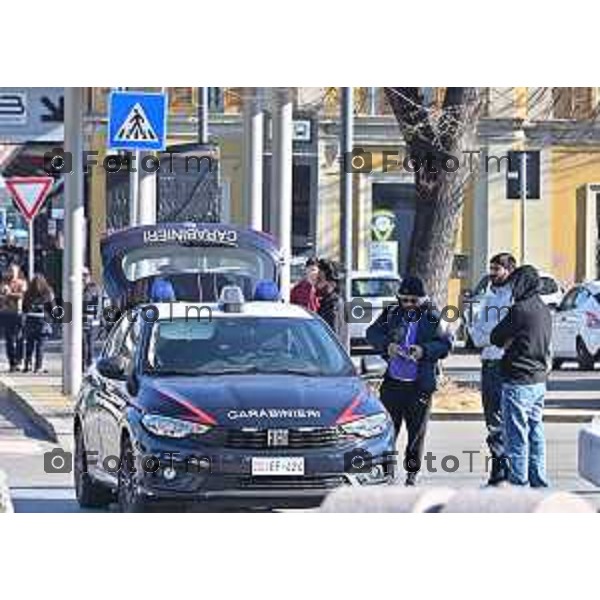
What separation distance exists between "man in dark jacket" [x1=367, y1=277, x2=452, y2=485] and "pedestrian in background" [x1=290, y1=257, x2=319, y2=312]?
10.3ft

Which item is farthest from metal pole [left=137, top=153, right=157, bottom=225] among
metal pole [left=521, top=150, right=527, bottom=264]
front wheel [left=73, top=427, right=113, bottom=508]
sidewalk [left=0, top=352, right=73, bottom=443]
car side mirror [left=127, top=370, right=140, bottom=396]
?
car side mirror [left=127, top=370, right=140, bottom=396]

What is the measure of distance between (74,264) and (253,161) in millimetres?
2672

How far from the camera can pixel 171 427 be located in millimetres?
13758

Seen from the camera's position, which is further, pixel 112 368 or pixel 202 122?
pixel 202 122

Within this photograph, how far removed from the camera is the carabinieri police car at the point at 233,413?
13.6 m

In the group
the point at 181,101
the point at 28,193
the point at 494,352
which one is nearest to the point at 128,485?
the point at 494,352

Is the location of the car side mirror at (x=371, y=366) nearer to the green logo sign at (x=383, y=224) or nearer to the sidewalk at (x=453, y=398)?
the sidewalk at (x=453, y=398)

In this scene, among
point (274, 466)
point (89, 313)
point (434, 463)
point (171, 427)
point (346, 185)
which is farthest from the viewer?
point (89, 313)

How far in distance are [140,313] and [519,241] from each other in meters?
9.91

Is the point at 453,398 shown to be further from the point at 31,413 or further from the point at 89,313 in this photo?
the point at 89,313

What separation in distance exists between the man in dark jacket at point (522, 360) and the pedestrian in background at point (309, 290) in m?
3.88
